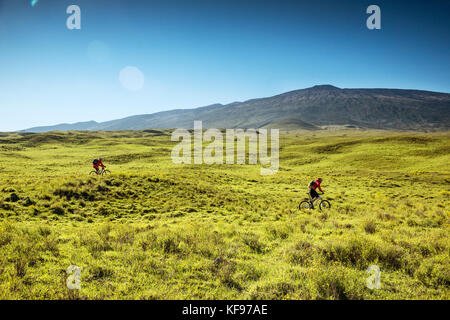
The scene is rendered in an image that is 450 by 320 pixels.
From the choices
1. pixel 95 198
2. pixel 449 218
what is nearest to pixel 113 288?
pixel 95 198

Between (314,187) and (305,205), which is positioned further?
(305,205)

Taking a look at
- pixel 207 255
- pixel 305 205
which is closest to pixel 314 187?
pixel 305 205

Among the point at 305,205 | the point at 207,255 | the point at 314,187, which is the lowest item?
the point at 305,205

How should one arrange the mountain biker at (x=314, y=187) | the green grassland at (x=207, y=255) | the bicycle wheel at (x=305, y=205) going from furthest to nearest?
the bicycle wheel at (x=305, y=205) < the mountain biker at (x=314, y=187) < the green grassland at (x=207, y=255)

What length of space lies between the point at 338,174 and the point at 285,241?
34550 millimetres

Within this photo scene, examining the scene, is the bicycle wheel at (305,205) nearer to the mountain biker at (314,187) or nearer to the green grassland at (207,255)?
the mountain biker at (314,187)

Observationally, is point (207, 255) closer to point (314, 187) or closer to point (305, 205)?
point (314, 187)

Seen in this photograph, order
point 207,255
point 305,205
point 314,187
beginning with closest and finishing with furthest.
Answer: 1. point 207,255
2. point 314,187
3. point 305,205

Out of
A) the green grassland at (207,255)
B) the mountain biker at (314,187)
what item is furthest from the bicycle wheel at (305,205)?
the green grassland at (207,255)

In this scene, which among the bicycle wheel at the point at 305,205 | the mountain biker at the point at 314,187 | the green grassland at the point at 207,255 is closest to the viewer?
the green grassland at the point at 207,255

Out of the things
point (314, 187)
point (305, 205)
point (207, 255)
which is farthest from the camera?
point (305, 205)

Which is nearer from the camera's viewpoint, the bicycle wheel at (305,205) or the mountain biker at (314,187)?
the mountain biker at (314,187)

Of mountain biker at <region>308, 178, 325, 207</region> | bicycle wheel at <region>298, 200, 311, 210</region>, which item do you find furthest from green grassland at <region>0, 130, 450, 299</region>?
mountain biker at <region>308, 178, 325, 207</region>
